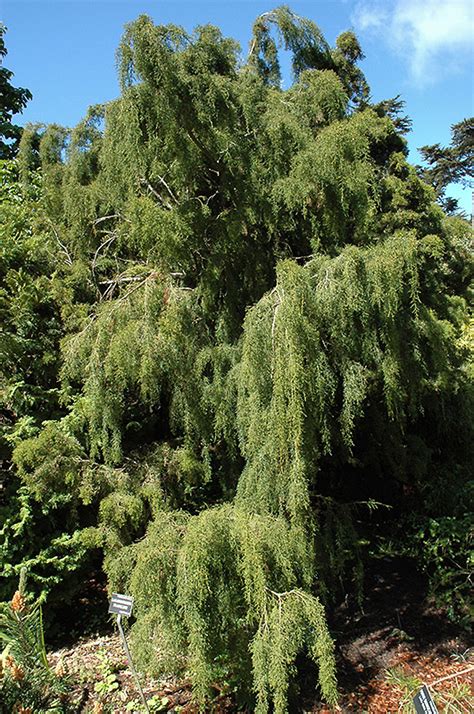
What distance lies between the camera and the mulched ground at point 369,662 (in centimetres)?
325

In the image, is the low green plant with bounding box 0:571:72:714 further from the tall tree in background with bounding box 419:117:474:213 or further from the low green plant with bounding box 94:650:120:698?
A: the tall tree in background with bounding box 419:117:474:213

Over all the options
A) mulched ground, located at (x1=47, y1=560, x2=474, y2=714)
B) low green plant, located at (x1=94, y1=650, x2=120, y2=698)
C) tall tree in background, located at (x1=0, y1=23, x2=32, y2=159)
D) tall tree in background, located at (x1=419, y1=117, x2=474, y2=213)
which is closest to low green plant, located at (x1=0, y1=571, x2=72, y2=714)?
mulched ground, located at (x1=47, y1=560, x2=474, y2=714)

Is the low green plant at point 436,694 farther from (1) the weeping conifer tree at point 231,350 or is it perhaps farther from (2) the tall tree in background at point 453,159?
(2) the tall tree in background at point 453,159

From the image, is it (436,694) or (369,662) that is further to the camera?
(369,662)

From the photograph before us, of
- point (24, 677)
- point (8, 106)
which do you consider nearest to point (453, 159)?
point (8, 106)

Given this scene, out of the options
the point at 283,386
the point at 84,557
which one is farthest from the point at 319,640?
the point at 84,557

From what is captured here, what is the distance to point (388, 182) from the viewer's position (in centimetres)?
692

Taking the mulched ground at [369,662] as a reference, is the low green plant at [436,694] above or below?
above

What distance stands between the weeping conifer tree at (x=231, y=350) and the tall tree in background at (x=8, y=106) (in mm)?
3549

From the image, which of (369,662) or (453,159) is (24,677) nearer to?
(369,662)

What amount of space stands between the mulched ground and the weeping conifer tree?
0.45 meters

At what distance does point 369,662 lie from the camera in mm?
3672

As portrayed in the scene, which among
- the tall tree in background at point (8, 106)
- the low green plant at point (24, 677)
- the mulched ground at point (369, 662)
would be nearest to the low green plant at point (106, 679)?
the mulched ground at point (369, 662)

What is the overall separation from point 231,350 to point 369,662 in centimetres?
260
